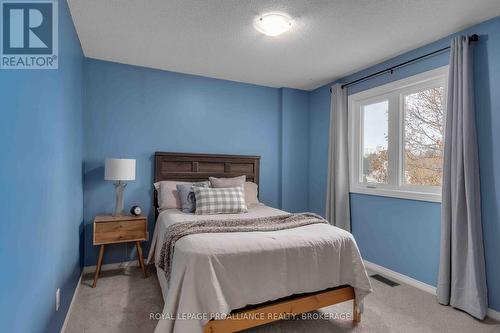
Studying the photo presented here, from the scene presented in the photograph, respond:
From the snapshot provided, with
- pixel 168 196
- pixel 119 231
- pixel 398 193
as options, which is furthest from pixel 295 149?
pixel 119 231

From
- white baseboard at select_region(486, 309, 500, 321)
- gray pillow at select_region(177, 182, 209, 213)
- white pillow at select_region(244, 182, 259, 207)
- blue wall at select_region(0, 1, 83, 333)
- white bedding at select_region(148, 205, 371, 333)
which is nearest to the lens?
blue wall at select_region(0, 1, 83, 333)

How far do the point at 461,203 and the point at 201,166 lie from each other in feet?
9.73

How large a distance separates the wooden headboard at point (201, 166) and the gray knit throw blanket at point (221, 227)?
4.48 ft

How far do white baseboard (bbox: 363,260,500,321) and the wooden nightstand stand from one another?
278 cm

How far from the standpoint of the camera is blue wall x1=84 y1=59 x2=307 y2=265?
3.33 metres

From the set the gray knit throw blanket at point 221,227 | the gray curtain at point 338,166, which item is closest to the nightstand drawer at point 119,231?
the gray knit throw blanket at point 221,227

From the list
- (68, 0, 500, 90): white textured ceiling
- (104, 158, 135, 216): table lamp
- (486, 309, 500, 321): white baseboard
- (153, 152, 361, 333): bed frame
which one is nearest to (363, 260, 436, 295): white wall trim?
(486, 309, 500, 321): white baseboard

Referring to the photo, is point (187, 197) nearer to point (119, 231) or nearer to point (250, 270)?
point (119, 231)

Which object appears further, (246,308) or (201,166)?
(201,166)

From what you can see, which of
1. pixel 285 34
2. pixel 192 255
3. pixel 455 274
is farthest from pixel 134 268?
pixel 455 274

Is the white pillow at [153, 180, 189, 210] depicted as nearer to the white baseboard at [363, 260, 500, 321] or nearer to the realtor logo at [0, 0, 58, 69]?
the realtor logo at [0, 0, 58, 69]

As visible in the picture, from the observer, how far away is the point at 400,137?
3234 mm

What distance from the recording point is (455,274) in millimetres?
2463

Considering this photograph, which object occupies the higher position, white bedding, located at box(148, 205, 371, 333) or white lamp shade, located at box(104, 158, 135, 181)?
white lamp shade, located at box(104, 158, 135, 181)
